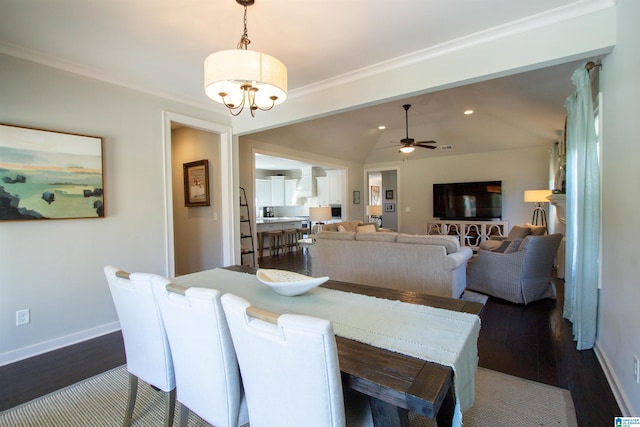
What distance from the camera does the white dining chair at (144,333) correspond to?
1430mm

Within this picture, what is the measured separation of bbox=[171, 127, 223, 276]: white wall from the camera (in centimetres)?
430

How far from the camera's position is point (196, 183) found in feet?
14.9

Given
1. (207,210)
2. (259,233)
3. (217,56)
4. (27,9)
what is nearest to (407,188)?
(259,233)

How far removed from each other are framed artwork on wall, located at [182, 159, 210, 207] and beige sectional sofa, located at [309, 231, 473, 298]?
1.87 m

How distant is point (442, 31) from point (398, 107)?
3230 millimetres

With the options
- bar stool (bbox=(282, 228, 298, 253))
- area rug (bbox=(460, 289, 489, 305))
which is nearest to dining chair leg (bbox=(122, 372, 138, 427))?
area rug (bbox=(460, 289, 489, 305))

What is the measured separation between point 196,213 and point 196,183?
1.60 ft

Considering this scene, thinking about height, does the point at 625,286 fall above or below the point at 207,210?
below

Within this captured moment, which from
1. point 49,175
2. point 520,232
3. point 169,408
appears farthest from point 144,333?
point 520,232

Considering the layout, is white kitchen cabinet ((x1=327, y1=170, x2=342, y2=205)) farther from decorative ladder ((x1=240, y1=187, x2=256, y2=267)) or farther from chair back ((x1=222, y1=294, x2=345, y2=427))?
chair back ((x1=222, y1=294, x2=345, y2=427))

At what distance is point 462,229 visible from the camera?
7.11 m

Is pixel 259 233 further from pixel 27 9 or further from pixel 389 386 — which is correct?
pixel 389 386

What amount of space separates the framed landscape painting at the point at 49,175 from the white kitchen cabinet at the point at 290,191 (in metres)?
7.01

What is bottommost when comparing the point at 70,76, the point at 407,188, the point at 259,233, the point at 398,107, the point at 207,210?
the point at 259,233
